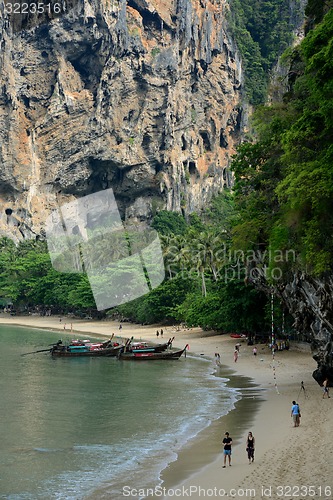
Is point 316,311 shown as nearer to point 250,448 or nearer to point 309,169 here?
point 309,169

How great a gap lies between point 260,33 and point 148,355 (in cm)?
12116

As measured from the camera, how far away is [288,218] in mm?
23781

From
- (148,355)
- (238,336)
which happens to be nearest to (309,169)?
(148,355)

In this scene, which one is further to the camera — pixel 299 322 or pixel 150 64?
pixel 150 64

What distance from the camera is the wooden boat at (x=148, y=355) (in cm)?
4578

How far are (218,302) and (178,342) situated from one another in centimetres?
629

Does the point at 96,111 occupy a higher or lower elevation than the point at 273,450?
higher

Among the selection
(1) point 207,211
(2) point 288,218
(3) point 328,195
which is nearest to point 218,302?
(2) point 288,218

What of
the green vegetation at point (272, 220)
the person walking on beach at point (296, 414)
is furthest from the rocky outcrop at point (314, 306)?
the person walking on beach at point (296, 414)

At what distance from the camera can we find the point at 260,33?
14838 centimetres

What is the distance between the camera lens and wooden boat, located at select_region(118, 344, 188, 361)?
45781 millimetres

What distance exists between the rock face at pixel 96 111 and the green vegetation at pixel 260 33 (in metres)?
22.3

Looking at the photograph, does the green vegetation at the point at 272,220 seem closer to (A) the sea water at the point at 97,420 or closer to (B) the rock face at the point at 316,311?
(B) the rock face at the point at 316,311

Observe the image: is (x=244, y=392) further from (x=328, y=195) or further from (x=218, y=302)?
(x=218, y=302)
